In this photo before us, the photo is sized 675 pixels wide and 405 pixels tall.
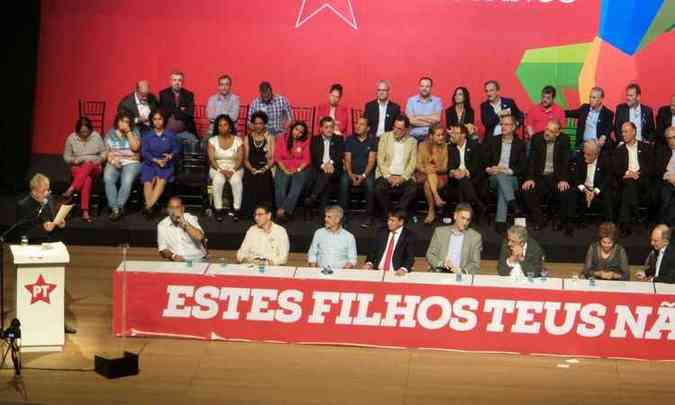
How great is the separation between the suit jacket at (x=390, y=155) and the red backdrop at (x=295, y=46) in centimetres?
182

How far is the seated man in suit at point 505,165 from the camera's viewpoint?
12859mm

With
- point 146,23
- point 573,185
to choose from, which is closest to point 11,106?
point 146,23

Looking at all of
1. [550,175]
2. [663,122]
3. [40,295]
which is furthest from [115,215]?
[663,122]

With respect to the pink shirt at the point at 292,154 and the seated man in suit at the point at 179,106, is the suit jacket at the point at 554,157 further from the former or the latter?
→ the seated man in suit at the point at 179,106

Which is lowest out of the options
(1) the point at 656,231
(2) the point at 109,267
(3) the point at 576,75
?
(2) the point at 109,267

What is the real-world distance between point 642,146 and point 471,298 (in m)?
3.91

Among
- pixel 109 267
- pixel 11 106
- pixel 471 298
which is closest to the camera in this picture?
pixel 471 298

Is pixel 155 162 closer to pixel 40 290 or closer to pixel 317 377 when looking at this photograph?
pixel 40 290

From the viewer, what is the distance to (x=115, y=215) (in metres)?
13.0

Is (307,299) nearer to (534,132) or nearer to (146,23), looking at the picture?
(534,132)

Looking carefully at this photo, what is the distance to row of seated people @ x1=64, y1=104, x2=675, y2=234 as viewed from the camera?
12.8 m

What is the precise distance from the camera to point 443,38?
14664mm

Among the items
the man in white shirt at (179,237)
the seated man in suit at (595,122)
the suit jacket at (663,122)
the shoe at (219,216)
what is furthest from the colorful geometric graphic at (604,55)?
the man in white shirt at (179,237)

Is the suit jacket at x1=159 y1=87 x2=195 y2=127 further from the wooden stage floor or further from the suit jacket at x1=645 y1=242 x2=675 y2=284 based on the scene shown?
the suit jacket at x1=645 y1=242 x2=675 y2=284
